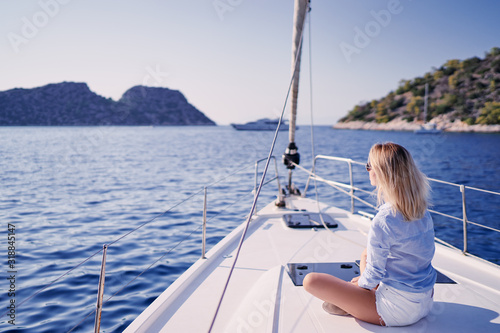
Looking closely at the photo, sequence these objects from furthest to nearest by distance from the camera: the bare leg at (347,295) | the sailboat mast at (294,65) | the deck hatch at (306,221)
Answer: the sailboat mast at (294,65), the deck hatch at (306,221), the bare leg at (347,295)

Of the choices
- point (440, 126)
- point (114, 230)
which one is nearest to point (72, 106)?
point (114, 230)

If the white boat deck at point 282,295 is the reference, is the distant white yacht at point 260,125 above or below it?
above

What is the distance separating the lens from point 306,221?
4473mm

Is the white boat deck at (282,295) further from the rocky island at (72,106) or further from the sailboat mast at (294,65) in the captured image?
the rocky island at (72,106)

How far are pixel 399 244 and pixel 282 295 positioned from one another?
3.06 feet

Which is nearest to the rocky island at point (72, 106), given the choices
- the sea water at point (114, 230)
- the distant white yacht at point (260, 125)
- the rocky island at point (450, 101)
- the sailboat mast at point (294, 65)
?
the distant white yacht at point (260, 125)

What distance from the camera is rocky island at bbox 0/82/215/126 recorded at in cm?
4858

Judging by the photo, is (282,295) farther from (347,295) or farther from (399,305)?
(399,305)

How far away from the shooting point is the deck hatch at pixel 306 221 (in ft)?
14.0

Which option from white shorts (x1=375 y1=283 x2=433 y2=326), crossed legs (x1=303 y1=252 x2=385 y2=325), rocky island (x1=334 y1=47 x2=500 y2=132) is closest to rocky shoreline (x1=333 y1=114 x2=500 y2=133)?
rocky island (x1=334 y1=47 x2=500 y2=132)

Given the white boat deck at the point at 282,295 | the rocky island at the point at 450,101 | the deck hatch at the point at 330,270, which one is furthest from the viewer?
the rocky island at the point at 450,101

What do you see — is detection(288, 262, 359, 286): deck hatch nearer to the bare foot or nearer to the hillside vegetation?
the bare foot

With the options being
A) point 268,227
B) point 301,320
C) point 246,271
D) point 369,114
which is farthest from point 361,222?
point 369,114

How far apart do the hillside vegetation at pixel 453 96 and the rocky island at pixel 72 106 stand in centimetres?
5758
